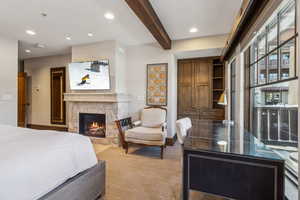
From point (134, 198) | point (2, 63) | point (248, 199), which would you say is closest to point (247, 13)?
point (248, 199)

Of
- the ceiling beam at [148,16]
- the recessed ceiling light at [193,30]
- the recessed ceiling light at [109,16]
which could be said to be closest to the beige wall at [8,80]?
the recessed ceiling light at [109,16]

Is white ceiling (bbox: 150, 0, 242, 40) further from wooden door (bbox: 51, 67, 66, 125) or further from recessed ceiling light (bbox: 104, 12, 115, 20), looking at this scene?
wooden door (bbox: 51, 67, 66, 125)

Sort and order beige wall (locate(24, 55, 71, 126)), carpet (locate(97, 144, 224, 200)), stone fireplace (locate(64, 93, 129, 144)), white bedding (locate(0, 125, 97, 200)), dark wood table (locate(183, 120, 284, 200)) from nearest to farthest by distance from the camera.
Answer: white bedding (locate(0, 125, 97, 200))
dark wood table (locate(183, 120, 284, 200))
carpet (locate(97, 144, 224, 200))
stone fireplace (locate(64, 93, 129, 144))
beige wall (locate(24, 55, 71, 126))

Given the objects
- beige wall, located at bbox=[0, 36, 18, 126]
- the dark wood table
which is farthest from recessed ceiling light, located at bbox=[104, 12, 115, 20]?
beige wall, located at bbox=[0, 36, 18, 126]

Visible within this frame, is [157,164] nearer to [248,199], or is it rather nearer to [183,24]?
[248,199]

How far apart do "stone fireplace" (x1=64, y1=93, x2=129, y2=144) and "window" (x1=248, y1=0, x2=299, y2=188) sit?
2828mm

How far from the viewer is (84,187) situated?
4.97 ft

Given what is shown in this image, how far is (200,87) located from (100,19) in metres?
3.12

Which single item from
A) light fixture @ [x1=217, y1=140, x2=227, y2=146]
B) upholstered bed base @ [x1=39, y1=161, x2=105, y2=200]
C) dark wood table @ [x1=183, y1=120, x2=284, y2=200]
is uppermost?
light fixture @ [x1=217, y1=140, x2=227, y2=146]

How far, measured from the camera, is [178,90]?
15.7ft

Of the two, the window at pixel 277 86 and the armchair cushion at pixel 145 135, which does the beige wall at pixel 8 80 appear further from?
the window at pixel 277 86

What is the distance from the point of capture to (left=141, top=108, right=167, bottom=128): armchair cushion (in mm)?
3758

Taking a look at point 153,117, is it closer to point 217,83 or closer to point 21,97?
point 217,83

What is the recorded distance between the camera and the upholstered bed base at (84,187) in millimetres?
1267
